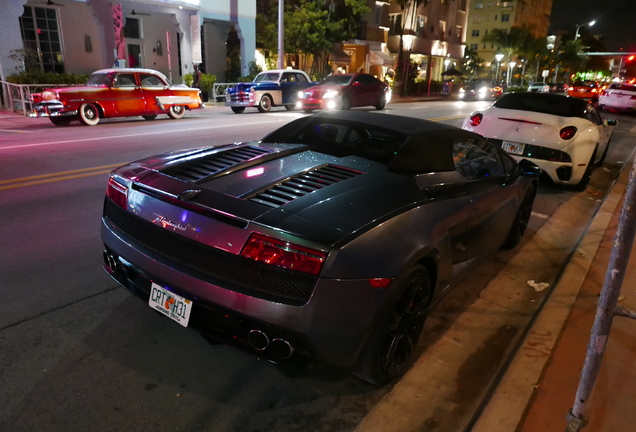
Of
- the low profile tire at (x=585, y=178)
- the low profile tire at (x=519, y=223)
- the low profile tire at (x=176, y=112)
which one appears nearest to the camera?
the low profile tire at (x=519, y=223)

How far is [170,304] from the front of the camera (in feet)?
9.00

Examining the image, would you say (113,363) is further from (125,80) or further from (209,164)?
(125,80)

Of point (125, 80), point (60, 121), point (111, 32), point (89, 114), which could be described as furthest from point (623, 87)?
point (60, 121)

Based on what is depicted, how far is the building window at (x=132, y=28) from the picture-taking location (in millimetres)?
23811

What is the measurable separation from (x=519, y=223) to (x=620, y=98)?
24.2 m

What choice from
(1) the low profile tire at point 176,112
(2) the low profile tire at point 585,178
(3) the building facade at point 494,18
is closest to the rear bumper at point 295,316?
(2) the low profile tire at point 585,178

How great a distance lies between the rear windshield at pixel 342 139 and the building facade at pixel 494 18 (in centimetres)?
7977

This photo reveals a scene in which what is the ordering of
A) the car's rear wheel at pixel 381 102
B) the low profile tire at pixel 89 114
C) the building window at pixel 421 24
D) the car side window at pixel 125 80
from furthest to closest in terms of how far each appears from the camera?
the building window at pixel 421 24 → the car's rear wheel at pixel 381 102 → the car side window at pixel 125 80 → the low profile tire at pixel 89 114

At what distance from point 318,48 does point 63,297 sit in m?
28.6

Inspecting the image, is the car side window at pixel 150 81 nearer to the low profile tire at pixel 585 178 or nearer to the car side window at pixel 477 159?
the low profile tire at pixel 585 178

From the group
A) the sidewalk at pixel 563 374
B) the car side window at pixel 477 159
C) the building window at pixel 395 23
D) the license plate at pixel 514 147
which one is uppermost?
the building window at pixel 395 23

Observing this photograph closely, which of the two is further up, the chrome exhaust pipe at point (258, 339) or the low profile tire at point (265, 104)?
the chrome exhaust pipe at point (258, 339)

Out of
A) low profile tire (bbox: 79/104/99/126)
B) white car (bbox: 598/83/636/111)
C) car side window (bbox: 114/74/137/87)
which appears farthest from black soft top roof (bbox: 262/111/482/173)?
white car (bbox: 598/83/636/111)

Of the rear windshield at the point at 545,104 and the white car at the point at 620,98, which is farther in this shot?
the white car at the point at 620,98
